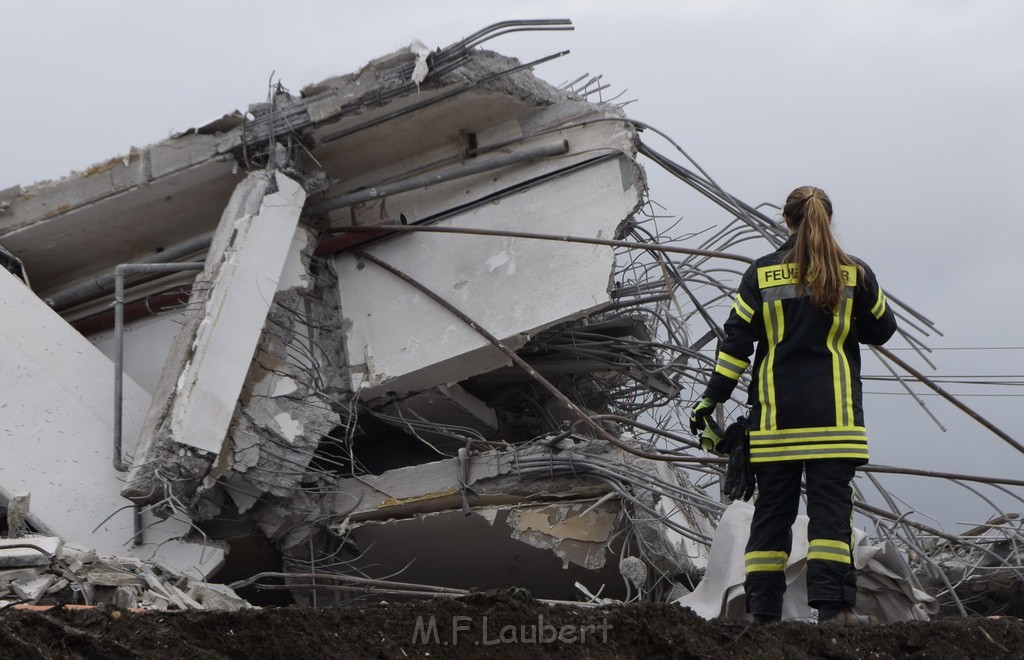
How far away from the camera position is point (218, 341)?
6.49 m

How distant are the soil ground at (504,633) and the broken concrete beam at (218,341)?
9.88ft

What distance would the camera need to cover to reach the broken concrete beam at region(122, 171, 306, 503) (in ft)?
20.2

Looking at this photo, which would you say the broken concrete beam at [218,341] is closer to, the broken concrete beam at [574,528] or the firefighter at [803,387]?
the broken concrete beam at [574,528]

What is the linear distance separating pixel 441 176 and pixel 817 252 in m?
3.66

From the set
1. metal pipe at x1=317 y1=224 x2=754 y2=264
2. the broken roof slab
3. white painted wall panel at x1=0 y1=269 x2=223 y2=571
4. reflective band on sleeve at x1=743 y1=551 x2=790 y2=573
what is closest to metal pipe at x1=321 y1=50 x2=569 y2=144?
the broken roof slab

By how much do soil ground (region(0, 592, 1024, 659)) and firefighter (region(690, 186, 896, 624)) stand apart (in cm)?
55

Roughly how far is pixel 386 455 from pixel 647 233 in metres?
2.46

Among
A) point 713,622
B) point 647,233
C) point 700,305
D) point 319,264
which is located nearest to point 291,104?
point 319,264

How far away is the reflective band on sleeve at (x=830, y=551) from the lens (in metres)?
3.93

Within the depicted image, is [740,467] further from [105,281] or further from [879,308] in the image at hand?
[105,281]

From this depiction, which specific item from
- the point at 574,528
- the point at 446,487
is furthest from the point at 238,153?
the point at 574,528

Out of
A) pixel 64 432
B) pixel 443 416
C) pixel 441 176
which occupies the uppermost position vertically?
pixel 441 176

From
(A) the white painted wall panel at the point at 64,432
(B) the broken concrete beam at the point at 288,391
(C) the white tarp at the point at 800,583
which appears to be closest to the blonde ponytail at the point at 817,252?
(C) the white tarp at the point at 800,583

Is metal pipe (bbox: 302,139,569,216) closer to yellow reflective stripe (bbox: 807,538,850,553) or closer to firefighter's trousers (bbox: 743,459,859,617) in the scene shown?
firefighter's trousers (bbox: 743,459,859,617)
